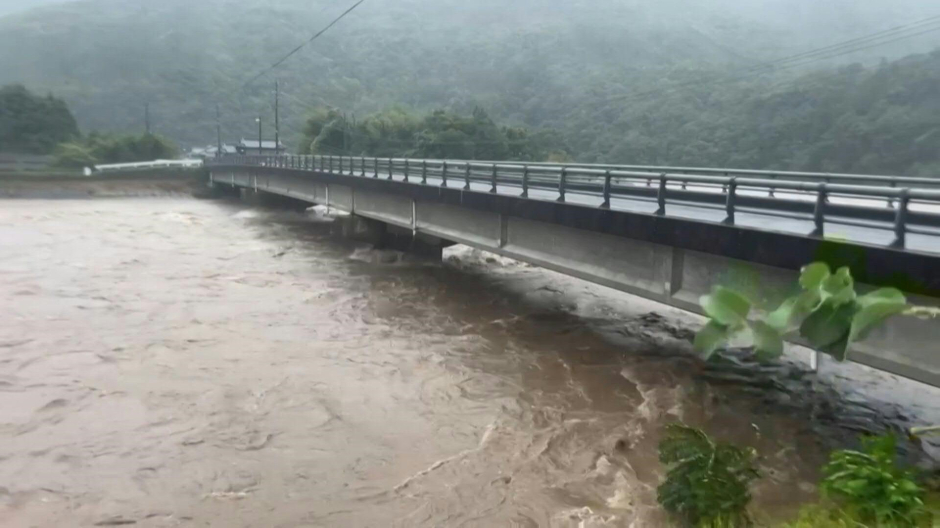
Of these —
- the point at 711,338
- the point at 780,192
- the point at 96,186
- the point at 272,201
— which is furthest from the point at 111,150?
the point at 711,338

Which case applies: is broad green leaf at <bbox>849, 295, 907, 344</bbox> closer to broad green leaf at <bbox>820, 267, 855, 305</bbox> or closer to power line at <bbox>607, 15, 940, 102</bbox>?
broad green leaf at <bbox>820, 267, 855, 305</bbox>

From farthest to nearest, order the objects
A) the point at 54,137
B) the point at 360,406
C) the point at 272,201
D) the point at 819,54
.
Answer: the point at 54,137 → the point at 272,201 → the point at 819,54 → the point at 360,406

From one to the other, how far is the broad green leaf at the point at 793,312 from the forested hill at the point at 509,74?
12.9 metres

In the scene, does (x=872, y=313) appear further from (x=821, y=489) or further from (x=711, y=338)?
(x=821, y=489)

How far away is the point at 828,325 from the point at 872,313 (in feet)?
0.45

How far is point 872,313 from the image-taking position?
7.72 ft

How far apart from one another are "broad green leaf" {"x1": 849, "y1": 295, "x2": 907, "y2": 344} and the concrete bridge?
Answer: 0.85 feet

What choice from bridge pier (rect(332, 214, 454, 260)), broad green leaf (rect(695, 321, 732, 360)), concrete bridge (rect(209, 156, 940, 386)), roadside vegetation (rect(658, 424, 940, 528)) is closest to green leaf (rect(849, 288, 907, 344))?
concrete bridge (rect(209, 156, 940, 386))

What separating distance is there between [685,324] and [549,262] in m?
3.44

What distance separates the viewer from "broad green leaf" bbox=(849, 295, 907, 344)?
2.34m

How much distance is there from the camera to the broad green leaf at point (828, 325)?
2352mm

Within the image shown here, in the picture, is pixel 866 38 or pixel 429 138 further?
pixel 429 138

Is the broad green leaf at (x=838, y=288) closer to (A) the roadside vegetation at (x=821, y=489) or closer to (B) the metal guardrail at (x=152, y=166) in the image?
(A) the roadside vegetation at (x=821, y=489)

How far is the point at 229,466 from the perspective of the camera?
31.8ft
